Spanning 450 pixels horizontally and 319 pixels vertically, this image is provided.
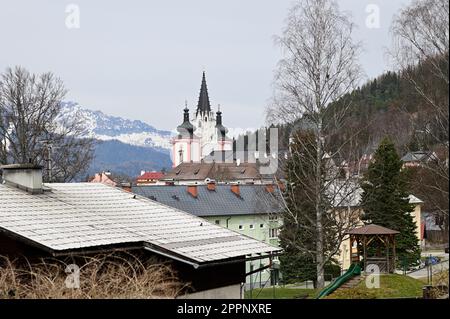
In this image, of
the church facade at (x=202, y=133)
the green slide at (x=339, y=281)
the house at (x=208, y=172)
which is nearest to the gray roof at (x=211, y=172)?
the house at (x=208, y=172)

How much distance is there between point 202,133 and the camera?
161250 mm

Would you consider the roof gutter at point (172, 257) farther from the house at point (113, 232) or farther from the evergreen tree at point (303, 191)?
the evergreen tree at point (303, 191)

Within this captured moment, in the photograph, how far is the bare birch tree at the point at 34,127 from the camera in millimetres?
32781

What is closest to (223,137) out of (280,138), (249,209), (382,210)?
(249,209)

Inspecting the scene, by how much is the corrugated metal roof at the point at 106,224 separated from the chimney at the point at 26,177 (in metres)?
0.18

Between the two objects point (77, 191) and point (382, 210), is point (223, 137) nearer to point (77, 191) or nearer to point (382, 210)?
point (382, 210)

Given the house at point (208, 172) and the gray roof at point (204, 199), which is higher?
the house at point (208, 172)

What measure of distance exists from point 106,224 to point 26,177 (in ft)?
8.99

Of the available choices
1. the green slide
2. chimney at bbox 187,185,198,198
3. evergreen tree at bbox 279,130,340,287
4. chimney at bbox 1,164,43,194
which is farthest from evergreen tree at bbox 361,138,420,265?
chimney at bbox 1,164,43,194

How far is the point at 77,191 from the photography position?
1775 cm

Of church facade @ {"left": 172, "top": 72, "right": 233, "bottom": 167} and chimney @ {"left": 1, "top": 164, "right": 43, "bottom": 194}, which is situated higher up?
church facade @ {"left": 172, "top": 72, "right": 233, "bottom": 167}

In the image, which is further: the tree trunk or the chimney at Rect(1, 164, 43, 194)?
the tree trunk

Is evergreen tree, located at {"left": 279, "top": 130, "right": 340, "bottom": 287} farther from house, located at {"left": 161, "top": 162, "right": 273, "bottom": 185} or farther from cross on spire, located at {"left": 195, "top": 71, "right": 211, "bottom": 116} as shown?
cross on spire, located at {"left": 195, "top": 71, "right": 211, "bottom": 116}

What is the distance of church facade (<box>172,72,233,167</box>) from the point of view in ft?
516
